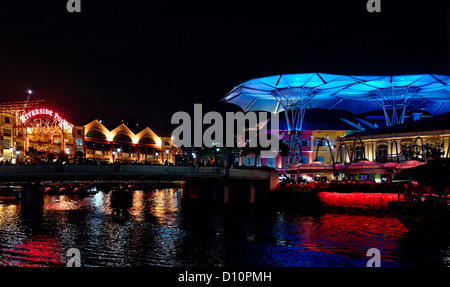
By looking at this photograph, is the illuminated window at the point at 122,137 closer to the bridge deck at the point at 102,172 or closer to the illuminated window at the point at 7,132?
the illuminated window at the point at 7,132

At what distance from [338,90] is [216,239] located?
58053 millimetres

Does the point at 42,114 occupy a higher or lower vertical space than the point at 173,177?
higher

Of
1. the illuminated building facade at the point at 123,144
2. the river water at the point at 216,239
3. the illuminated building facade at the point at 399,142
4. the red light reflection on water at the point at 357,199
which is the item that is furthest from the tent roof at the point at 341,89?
the river water at the point at 216,239

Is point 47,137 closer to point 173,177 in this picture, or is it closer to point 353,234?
point 173,177

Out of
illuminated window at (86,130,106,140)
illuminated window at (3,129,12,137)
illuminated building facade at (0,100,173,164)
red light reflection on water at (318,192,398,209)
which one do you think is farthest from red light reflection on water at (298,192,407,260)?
illuminated window at (86,130,106,140)

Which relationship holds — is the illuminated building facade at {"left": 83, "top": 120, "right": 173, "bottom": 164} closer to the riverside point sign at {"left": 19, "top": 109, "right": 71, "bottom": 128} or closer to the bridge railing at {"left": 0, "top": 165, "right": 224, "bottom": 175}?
the riverside point sign at {"left": 19, "top": 109, "right": 71, "bottom": 128}

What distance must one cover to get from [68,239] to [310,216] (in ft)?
87.1

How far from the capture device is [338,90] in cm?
8412

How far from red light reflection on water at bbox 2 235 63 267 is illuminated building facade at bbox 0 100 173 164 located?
32.6 meters

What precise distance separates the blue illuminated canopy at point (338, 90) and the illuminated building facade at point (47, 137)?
21765 mm

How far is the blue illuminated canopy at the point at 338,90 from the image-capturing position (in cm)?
7656

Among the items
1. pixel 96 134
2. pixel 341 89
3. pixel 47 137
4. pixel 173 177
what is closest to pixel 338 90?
pixel 341 89

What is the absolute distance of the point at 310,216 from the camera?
1906 inches

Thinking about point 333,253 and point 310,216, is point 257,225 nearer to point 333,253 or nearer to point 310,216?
point 310,216
